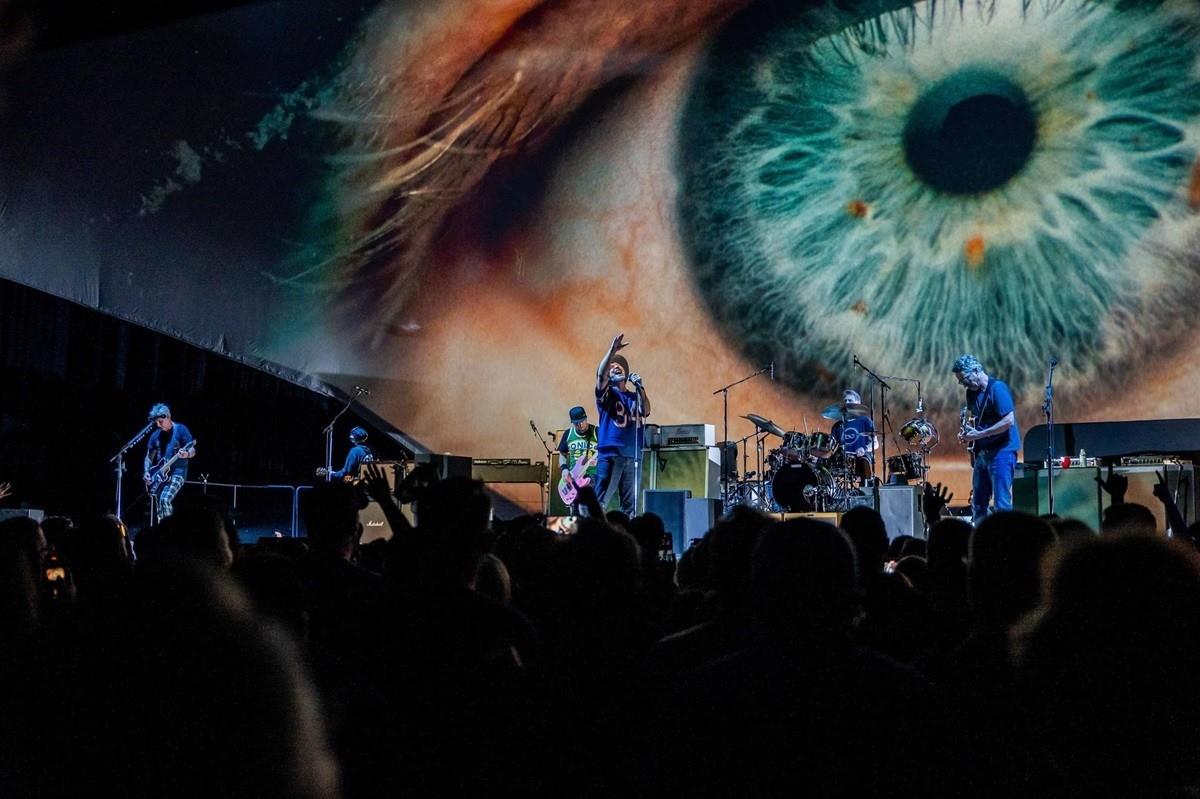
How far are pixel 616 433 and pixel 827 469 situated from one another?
8.42 ft

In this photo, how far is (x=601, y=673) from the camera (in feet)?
7.54

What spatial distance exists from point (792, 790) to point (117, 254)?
38.6ft

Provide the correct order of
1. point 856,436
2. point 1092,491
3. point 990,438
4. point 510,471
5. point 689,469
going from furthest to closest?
point 510,471 → point 689,469 → point 856,436 → point 1092,491 → point 990,438

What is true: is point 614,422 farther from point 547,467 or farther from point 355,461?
point 355,461

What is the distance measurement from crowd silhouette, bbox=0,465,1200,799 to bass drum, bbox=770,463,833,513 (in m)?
8.83

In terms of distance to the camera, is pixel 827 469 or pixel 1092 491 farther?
pixel 827 469

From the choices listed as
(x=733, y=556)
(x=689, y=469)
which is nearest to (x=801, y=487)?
(x=689, y=469)

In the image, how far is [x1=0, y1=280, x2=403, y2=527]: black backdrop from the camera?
11.9m

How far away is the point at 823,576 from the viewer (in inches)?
65.1

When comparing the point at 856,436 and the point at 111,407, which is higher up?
the point at 111,407

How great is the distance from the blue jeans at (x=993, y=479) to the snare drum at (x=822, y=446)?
8.04ft

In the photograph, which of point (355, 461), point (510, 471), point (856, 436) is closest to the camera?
point (856, 436)

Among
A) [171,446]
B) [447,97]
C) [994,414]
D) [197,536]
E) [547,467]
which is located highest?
[447,97]

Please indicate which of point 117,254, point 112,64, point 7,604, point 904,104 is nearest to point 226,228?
point 117,254
